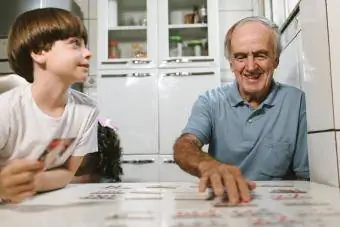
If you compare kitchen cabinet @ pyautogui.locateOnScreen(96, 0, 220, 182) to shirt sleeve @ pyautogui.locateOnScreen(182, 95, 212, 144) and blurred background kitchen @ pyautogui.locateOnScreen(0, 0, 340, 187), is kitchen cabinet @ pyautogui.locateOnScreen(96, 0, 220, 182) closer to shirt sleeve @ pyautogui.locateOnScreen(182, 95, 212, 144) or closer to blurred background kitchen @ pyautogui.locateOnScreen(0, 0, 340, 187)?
blurred background kitchen @ pyautogui.locateOnScreen(0, 0, 340, 187)

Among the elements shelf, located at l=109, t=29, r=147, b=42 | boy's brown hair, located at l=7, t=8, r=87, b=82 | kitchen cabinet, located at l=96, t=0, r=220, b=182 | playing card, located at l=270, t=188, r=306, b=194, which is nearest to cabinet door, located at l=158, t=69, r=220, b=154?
kitchen cabinet, located at l=96, t=0, r=220, b=182

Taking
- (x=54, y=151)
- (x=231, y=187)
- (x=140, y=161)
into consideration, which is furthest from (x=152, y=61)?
(x=231, y=187)

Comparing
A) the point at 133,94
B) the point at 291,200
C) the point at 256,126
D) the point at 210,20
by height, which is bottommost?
the point at 291,200

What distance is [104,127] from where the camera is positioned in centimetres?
152

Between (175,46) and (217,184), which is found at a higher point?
(175,46)

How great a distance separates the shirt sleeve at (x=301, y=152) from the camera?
94 centimetres

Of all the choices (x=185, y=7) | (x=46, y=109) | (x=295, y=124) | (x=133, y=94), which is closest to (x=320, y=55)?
(x=295, y=124)

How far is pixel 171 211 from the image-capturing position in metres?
0.41

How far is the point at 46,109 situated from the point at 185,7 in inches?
82.9

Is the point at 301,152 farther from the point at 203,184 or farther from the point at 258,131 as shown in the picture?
the point at 203,184

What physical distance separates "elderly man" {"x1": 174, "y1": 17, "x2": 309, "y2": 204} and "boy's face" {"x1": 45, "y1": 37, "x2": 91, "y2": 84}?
33 centimetres

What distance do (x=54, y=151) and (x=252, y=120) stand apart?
1.78ft

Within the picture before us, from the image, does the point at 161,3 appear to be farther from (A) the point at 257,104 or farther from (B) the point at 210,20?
(A) the point at 257,104

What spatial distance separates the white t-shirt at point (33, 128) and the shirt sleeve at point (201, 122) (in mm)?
289
